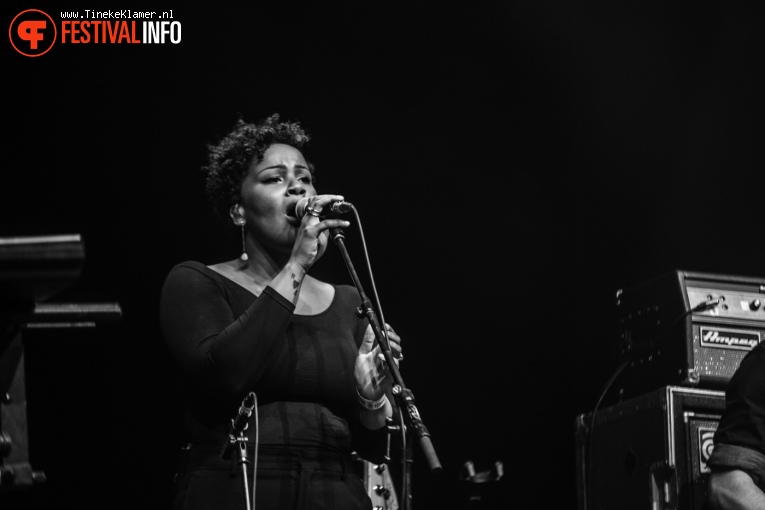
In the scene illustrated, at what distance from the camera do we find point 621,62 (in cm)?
468

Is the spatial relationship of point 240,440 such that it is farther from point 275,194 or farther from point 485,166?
point 485,166

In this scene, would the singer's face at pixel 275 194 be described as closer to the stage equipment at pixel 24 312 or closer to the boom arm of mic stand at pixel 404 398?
the boom arm of mic stand at pixel 404 398

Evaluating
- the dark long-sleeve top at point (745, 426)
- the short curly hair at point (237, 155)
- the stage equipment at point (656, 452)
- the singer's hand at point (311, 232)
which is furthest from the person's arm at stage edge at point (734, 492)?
the short curly hair at point (237, 155)

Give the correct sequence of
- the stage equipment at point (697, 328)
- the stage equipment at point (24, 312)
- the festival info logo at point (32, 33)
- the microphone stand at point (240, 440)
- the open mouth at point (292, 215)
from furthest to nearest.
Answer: the festival info logo at point (32, 33)
the stage equipment at point (697, 328)
the open mouth at point (292, 215)
the microphone stand at point (240, 440)
the stage equipment at point (24, 312)

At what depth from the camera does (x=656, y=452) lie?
3.32m

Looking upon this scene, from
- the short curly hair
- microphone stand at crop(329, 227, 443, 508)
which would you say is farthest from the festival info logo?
microphone stand at crop(329, 227, 443, 508)

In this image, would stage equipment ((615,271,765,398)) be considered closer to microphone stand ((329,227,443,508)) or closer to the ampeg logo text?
the ampeg logo text

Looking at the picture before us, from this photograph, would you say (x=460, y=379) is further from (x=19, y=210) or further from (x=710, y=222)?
(x=19, y=210)

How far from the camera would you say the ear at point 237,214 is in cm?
297

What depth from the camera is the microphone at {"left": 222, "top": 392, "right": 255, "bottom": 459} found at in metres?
2.38

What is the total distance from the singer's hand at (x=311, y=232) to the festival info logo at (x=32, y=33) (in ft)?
6.73

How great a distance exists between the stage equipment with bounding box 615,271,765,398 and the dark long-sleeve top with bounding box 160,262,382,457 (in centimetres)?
126

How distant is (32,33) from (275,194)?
1801mm

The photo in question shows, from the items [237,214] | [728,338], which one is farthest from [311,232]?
[728,338]
